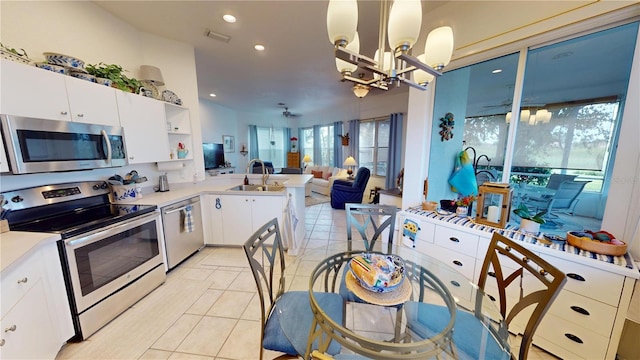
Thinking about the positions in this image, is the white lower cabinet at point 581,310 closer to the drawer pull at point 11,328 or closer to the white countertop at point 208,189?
the white countertop at point 208,189

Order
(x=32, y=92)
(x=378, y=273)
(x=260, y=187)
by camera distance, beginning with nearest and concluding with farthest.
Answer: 1. (x=378, y=273)
2. (x=32, y=92)
3. (x=260, y=187)

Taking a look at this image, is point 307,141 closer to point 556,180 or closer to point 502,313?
point 556,180

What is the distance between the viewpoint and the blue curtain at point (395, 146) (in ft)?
17.0

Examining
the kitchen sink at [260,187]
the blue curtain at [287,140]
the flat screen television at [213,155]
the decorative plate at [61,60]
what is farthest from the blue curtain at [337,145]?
the decorative plate at [61,60]

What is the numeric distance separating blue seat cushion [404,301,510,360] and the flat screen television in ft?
18.7

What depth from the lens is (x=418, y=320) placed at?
1.30 metres

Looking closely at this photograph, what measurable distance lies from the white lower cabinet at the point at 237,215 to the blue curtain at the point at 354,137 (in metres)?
3.90

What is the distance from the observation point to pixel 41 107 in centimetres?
154

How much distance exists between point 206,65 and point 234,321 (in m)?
3.71

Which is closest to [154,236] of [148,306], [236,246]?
[148,306]

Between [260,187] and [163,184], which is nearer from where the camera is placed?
[163,184]

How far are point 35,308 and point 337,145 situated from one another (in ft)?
20.6

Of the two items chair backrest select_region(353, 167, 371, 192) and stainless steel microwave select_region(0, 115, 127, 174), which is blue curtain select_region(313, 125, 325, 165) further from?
stainless steel microwave select_region(0, 115, 127, 174)

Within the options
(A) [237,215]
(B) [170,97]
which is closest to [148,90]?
(B) [170,97]
